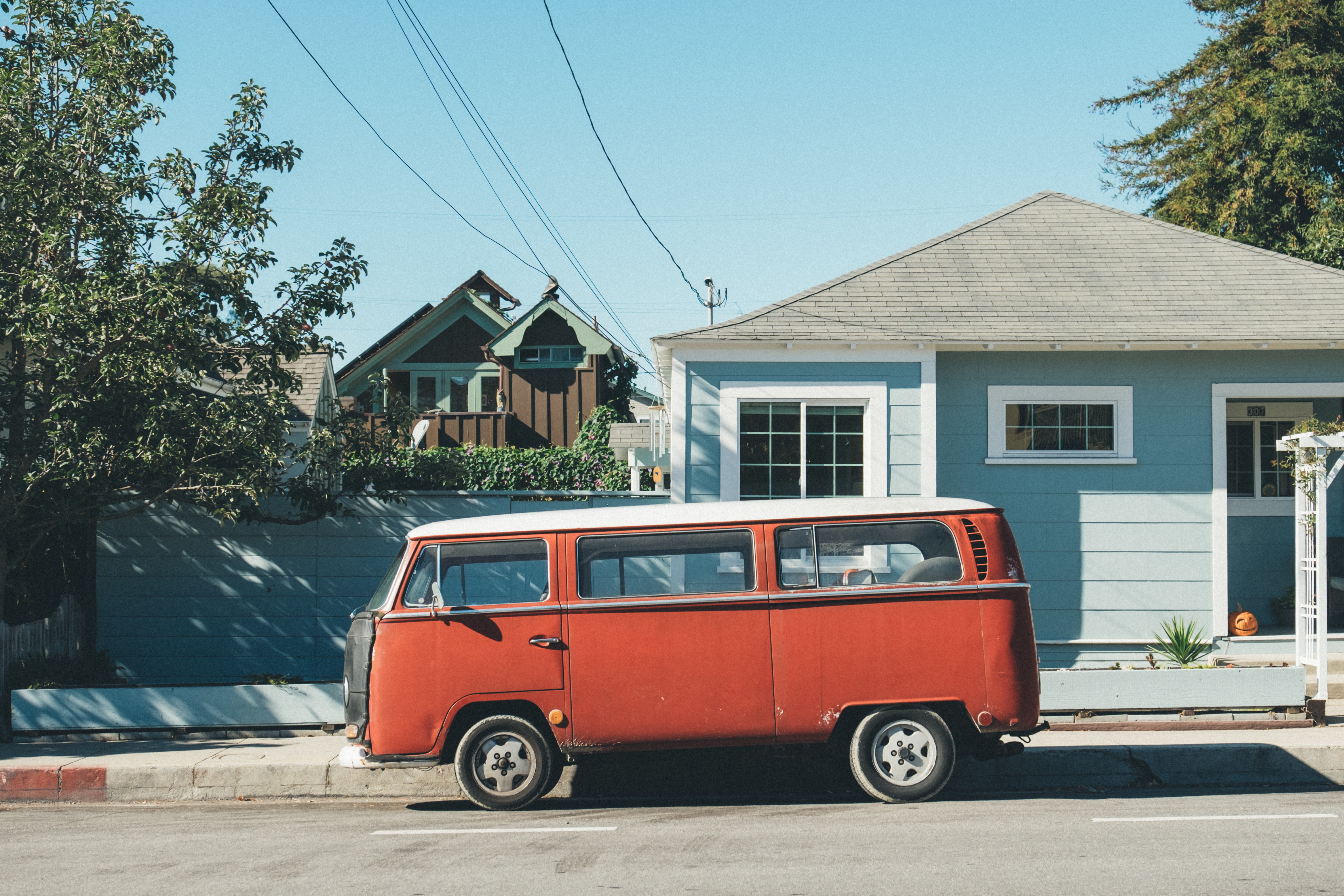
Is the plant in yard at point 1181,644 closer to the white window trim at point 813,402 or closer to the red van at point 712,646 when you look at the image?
the white window trim at point 813,402

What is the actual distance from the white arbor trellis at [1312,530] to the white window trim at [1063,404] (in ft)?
5.31

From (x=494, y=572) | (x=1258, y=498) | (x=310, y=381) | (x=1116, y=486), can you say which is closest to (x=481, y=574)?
(x=494, y=572)

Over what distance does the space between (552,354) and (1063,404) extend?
16.8 m

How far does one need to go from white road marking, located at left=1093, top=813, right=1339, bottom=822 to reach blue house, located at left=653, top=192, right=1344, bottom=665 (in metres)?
4.87

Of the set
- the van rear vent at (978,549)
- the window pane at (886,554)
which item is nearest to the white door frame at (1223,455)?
the van rear vent at (978,549)

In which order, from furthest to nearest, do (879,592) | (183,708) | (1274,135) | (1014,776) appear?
(1274,135)
(183,708)
(1014,776)
(879,592)

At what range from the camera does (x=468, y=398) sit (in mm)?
29203

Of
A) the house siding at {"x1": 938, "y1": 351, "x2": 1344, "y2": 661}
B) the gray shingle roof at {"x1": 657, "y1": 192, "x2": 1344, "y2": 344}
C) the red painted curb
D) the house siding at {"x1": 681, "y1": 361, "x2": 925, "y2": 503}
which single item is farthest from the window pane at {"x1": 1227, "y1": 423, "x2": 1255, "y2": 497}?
the red painted curb

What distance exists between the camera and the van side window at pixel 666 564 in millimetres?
7703

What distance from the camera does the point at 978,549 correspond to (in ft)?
25.1

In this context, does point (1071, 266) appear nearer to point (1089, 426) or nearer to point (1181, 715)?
point (1089, 426)

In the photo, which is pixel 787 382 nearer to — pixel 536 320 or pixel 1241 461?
pixel 1241 461

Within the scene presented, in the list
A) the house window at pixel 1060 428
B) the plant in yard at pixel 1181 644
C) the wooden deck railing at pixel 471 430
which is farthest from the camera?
the wooden deck railing at pixel 471 430

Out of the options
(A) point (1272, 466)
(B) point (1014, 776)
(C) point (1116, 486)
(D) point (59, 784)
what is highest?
(A) point (1272, 466)
